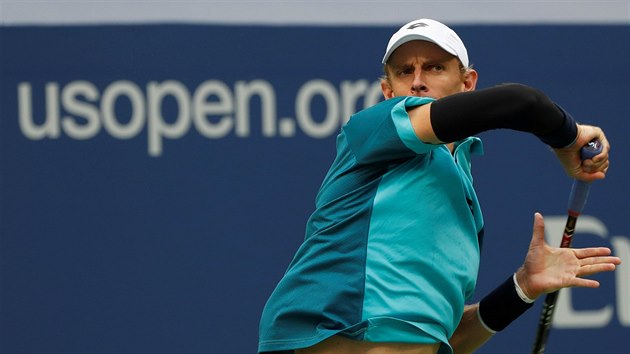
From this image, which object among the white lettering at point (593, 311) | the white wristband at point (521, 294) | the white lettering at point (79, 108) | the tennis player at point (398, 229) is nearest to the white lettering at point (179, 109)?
the white lettering at point (79, 108)

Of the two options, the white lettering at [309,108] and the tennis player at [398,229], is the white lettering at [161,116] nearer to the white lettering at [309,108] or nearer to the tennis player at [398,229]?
the white lettering at [309,108]

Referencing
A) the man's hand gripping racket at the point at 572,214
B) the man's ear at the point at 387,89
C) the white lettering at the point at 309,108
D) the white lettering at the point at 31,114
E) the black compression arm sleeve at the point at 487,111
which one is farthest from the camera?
the white lettering at the point at 309,108

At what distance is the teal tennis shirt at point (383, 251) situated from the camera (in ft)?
7.83

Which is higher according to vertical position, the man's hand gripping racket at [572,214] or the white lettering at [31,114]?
the white lettering at [31,114]

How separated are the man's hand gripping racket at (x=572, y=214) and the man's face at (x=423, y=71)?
1.13ft

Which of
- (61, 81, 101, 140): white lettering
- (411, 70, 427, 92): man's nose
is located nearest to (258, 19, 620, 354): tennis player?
(411, 70, 427, 92): man's nose

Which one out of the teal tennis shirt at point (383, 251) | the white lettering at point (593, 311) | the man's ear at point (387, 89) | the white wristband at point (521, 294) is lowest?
the white lettering at point (593, 311)

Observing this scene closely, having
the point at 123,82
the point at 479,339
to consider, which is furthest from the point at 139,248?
the point at 479,339

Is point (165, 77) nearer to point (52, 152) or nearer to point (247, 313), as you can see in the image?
point (52, 152)

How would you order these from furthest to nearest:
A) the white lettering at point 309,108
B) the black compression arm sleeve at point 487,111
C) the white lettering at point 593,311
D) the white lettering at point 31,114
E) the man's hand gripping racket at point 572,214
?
1. the white lettering at point 593,311
2. the white lettering at point 309,108
3. the white lettering at point 31,114
4. the man's hand gripping racket at point 572,214
5. the black compression arm sleeve at point 487,111

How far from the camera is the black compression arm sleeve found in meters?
2.30

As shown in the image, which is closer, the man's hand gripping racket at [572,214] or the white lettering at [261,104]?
the man's hand gripping racket at [572,214]

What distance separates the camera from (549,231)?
14.7 feet

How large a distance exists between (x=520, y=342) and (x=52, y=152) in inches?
72.3
